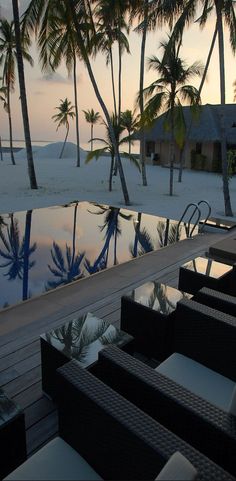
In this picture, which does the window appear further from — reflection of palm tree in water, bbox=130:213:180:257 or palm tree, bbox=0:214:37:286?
palm tree, bbox=0:214:37:286

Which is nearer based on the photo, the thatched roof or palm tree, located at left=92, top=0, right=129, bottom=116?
palm tree, located at left=92, top=0, right=129, bottom=116

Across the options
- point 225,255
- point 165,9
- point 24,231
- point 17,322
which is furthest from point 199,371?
point 165,9

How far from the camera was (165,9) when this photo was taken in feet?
37.1

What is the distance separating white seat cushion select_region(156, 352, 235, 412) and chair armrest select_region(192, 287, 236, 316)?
0.46m

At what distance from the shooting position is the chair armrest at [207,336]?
6.45ft

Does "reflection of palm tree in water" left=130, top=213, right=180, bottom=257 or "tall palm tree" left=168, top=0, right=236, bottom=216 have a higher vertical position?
"tall palm tree" left=168, top=0, right=236, bottom=216

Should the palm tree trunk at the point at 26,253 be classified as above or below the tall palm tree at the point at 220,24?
below

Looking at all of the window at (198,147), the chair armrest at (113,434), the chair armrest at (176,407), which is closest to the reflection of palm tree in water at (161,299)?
the chair armrest at (176,407)

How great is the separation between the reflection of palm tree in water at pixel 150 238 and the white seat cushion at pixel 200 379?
14.4ft

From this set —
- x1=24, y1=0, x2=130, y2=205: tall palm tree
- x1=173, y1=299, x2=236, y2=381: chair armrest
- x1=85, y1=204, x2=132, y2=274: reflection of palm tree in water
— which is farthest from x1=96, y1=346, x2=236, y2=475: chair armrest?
x1=24, y1=0, x2=130, y2=205: tall palm tree

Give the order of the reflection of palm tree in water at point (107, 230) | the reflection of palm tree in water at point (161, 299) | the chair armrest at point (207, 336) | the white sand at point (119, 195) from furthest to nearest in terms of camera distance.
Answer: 1. the white sand at point (119, 195)
2. the reflection of palm tree in water at point (107, 230)
3. the reflection of palm tree in water at point (161, 299)
4. the chair armrest at point (207, 336)

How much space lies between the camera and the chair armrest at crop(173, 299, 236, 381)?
197 centimetres

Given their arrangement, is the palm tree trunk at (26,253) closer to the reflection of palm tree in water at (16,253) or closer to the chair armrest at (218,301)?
the reflection of palm tree in water at (16,253)

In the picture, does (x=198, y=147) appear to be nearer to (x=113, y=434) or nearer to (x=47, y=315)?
(x=47, y=315)
